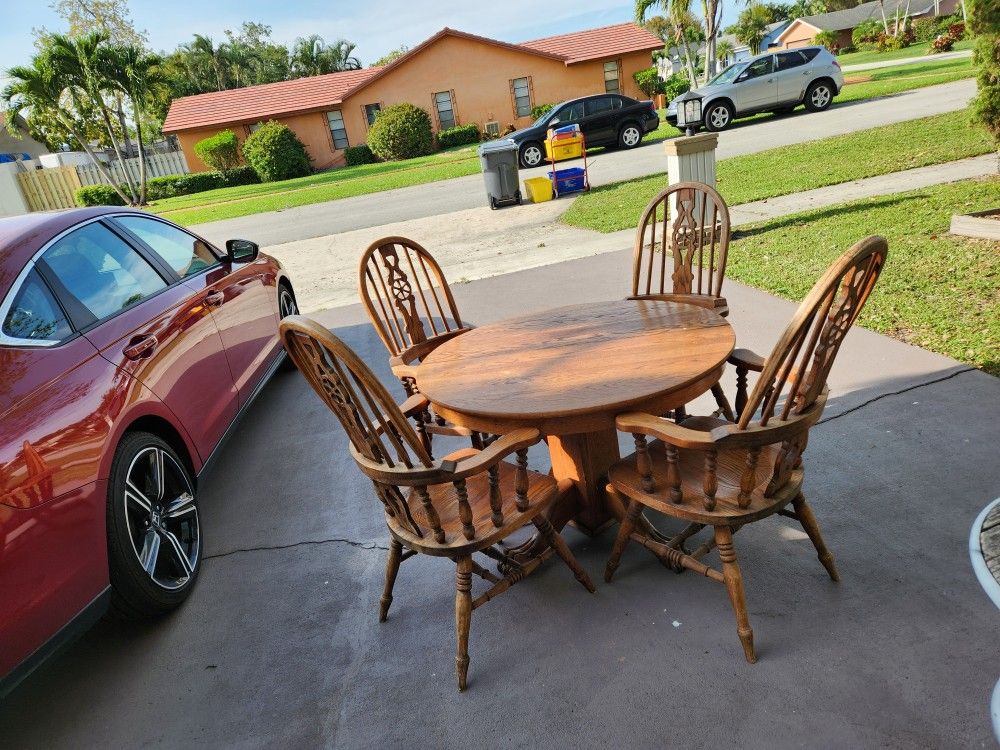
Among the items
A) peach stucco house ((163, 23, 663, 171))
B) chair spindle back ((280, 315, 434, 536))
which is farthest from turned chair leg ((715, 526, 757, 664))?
peach stucco house ((163, 23, 663, 171))

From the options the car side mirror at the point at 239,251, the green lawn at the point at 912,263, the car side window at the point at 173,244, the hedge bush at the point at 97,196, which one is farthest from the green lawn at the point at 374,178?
the car side window at the point at 173,244

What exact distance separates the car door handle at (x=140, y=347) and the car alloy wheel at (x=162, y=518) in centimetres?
41

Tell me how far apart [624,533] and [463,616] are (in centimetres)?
65

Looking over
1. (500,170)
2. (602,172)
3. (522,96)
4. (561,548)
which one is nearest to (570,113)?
(602,172)

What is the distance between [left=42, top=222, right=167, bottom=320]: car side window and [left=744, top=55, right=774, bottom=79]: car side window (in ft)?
56.0

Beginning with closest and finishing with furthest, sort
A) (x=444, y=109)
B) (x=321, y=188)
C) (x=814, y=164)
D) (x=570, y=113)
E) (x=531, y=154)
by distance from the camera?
1. (x=814, y=164)
2. (x=531, y=154)
3. (x=570, y=113)
4. (x=321, y=188)
5. (x=444, y=109)

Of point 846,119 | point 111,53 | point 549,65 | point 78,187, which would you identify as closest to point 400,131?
point 549,65

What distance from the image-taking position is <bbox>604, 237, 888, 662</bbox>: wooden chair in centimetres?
183

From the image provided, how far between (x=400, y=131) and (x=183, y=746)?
26534 millimetres

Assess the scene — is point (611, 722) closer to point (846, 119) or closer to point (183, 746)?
point (183, 746)

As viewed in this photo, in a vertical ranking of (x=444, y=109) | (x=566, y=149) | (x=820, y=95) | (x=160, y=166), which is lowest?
(x=566, y=149)

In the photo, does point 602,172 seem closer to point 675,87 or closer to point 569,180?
point 569,180

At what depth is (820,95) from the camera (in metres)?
17.0

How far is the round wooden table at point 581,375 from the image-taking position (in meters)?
2.20
